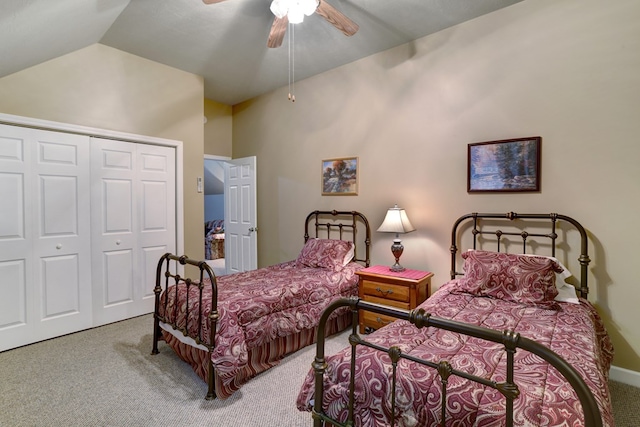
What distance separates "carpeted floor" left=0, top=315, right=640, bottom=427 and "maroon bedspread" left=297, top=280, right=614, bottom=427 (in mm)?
689

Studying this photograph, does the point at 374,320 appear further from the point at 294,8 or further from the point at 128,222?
the point at 128,222

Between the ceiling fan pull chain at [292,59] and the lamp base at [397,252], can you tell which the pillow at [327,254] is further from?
the ceiling fan pull chain at [292,59]

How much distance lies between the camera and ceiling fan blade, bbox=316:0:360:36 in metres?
2.22

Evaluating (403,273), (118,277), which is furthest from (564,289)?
(118,277)

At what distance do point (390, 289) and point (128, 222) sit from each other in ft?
9.86

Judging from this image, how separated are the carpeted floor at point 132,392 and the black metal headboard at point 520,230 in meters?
0.97

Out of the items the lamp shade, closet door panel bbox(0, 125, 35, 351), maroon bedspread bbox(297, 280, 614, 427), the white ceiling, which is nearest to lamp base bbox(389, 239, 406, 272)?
the lamp shade

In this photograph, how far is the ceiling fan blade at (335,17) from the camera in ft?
7.28

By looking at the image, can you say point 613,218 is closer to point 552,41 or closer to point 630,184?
point 630,184

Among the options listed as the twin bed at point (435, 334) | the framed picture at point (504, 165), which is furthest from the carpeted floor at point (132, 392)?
the framed picture at point (504, 165)

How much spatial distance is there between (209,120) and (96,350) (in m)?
3.46

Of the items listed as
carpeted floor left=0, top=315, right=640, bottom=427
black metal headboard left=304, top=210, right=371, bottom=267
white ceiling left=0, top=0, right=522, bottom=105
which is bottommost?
carpeted floor left=0, top=315, right=640, bottom=427

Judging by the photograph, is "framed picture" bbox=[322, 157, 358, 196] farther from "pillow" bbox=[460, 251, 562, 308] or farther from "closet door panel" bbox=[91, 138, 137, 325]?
"closet door panel" bbox=[91, 138, 137, 325]

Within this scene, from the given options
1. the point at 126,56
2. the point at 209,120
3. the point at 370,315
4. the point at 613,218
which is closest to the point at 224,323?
the point at 370,315
